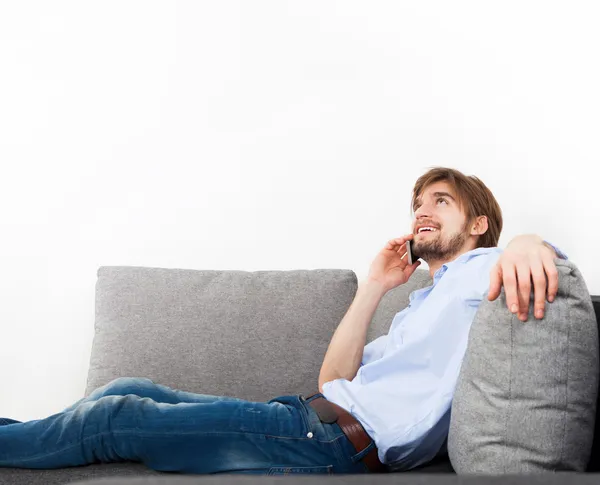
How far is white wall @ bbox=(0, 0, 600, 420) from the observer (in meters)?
2.60

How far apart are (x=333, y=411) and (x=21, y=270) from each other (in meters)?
1.69

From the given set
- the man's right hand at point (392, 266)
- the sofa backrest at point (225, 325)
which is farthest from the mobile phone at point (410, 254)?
the sofa backrest at point (225, 325)

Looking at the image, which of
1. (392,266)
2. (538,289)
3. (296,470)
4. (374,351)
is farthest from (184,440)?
(392,266)

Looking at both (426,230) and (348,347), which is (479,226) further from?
(348,347)

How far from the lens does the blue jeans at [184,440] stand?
4.68ft

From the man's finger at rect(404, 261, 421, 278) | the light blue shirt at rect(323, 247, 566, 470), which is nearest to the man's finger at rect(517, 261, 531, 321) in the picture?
the light blue shirt at rect(323, 247, 566, 470)

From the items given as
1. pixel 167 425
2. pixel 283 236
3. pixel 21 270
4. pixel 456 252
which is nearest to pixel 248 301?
pixel 283 236

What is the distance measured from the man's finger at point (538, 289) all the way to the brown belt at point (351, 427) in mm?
512

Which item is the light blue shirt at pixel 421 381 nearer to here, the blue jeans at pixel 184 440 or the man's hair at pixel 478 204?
the blue jeans at pixel 184 440

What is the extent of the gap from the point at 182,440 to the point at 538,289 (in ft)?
2.57

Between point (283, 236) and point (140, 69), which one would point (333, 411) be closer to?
point (283, 236)

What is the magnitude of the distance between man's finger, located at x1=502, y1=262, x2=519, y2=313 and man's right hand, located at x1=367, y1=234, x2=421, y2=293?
3.09 ft

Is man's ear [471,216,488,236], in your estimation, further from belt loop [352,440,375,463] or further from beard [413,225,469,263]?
belt loop [352,440,375,463]

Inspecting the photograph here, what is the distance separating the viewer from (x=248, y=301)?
2268 mm
